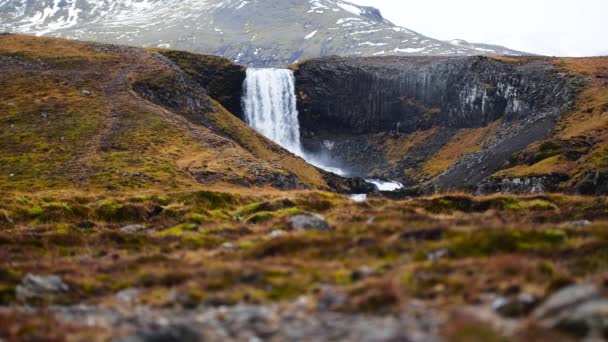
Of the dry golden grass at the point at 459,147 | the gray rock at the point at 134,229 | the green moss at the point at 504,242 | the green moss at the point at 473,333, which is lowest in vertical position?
the dry golden grass at the point at 459,147

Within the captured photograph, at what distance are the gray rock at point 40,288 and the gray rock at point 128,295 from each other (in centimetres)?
155

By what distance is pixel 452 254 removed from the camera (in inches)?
543

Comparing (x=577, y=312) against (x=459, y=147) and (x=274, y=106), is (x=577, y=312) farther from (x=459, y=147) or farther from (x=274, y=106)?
(x=274, y=106)

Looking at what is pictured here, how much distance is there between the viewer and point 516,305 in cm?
963

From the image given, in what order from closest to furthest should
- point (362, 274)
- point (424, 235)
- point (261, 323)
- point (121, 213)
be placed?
point (261, 323) → point (362, 274) → point (424, 235) → point (121, 213)

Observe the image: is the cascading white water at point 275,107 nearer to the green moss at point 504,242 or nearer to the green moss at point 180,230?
the green moss at point 180,230

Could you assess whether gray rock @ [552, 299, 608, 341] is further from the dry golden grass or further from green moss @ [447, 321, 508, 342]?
the dry golden grass

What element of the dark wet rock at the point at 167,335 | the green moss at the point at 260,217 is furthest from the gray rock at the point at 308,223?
the dark wet rock at the point at 167,335

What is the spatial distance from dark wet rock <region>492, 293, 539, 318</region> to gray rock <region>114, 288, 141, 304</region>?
8041 mm

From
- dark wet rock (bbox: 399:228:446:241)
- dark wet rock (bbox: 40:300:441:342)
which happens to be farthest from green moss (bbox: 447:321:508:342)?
dark wet rock (bbox: 399:228:446:241)

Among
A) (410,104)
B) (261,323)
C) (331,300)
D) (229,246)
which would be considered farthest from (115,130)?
(410,104)

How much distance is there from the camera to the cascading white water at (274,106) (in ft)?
387

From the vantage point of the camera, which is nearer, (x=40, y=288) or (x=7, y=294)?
(x=7, y=294)

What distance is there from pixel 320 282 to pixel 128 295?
4.65 metres
